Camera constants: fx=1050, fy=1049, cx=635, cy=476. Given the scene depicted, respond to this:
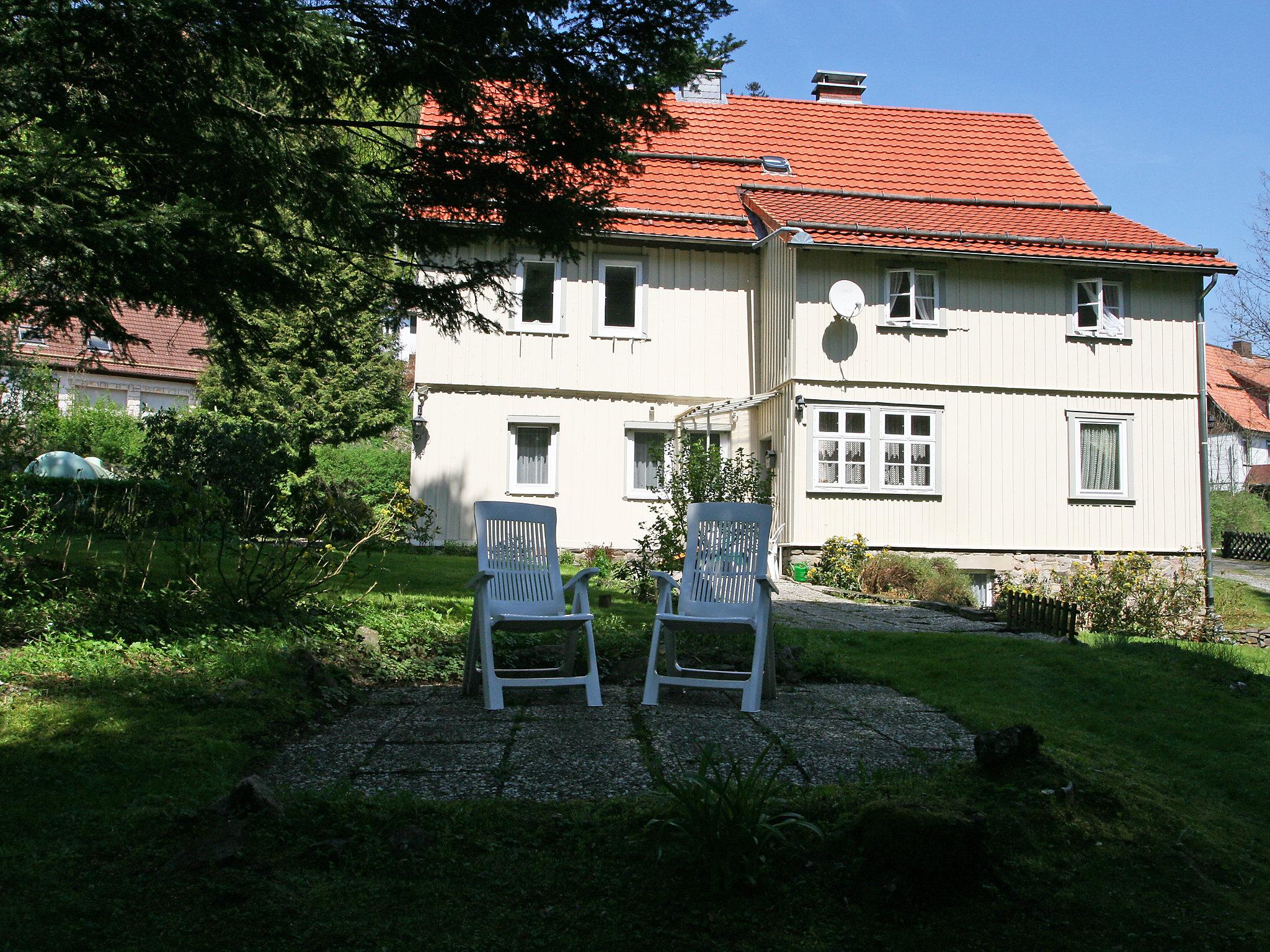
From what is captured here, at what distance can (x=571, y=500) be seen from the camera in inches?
670

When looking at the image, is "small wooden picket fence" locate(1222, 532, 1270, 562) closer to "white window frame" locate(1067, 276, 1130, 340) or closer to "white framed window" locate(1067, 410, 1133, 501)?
"white framed window" locate(1067, 410, 1133, 501)

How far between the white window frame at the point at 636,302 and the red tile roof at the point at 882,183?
57 cm

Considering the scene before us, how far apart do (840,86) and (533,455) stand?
36.0ft

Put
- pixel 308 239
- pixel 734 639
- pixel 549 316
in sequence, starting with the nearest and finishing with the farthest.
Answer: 1. pixel 734 639
2. pixel 308 239
3. pixel 549 316

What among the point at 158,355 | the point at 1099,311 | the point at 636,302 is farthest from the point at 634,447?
the point at 158,355

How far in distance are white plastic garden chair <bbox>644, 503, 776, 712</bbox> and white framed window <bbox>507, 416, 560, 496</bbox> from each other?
11053 mm

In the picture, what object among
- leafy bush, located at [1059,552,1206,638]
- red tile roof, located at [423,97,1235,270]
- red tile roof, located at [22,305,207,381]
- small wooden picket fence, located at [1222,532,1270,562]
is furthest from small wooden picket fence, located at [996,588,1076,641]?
red tile roof, located at [22,305,207,381]

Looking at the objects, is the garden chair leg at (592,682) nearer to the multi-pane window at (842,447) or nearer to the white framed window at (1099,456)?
the multi-pane window at (842,447)

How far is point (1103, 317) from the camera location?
17.0 meters

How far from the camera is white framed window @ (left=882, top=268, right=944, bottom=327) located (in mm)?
16422

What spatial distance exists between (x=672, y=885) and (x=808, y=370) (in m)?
13.7

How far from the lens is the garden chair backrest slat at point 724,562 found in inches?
230

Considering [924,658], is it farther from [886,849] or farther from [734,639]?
[886,849]

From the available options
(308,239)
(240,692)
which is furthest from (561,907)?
(308,239)
